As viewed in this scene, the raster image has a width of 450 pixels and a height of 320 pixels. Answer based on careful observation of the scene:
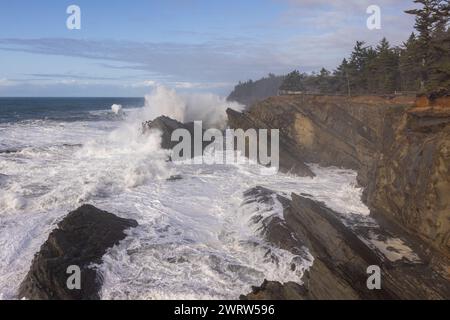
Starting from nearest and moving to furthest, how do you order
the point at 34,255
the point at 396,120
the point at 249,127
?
the point at 34,255 → the point at 396,120 → the point at 249,127

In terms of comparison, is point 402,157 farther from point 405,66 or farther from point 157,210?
point 405,66

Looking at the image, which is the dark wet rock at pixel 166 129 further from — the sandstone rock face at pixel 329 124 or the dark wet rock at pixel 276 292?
the dark wet rock at pixel 276 292

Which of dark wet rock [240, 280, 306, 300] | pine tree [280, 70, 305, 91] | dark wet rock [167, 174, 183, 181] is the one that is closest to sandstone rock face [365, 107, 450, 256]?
dark wet rock [240, 280, 306, 300]

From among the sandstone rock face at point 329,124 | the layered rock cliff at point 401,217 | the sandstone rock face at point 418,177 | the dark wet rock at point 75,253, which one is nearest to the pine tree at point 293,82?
the sandstone rock face at point 329,124

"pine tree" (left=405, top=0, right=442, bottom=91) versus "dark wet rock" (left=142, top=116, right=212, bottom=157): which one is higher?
"pine tree" (left=405, top=0, right=442, bottom=91)

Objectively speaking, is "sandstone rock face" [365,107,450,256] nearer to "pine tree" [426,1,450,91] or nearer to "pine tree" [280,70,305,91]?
"pine tree" [426,1,450,91]
